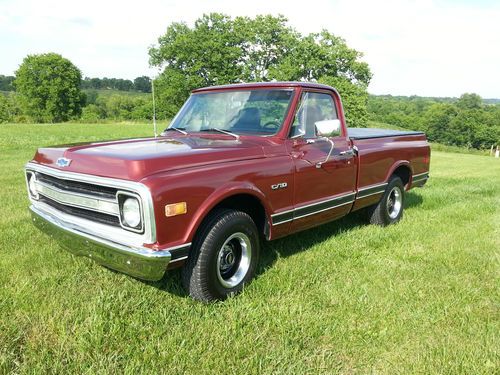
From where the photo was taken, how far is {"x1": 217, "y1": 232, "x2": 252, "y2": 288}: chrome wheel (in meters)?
3.47

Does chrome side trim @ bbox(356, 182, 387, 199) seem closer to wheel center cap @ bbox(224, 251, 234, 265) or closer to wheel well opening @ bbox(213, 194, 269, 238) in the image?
wheel well opening @ bbox(213, 194, 269, 238)

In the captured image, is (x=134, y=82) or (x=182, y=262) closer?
(x=182, y=262)

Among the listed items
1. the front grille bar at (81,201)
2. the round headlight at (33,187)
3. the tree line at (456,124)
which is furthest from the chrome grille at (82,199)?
the tree line at (456,124)

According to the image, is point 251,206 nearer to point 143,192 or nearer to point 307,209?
point 307,209

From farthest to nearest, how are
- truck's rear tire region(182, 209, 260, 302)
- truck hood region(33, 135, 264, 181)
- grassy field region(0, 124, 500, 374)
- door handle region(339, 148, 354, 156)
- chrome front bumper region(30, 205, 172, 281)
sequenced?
door handle region(339, 148, 354, 156), truck's rear tire region(182, 209, 260, 302), truck hood region(33, 135, 264, 181), chrome front bumper region(30, 205, 172, 281), grassy field region(0, 124, 500, 374)

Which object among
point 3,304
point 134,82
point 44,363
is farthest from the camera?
point 134,82

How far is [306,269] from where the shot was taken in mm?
4027

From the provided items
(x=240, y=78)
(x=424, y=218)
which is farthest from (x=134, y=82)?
(x=424, y=218)

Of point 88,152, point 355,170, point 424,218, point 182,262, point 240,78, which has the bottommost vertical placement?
point 424,218

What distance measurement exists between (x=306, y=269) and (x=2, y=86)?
14806cm

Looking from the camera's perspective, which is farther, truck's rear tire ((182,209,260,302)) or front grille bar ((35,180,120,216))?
truck's rear tire ((182,209,260,302))

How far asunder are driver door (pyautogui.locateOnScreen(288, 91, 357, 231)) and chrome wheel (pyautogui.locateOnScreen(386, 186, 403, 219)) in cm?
139

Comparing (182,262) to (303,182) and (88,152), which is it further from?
(303,182)

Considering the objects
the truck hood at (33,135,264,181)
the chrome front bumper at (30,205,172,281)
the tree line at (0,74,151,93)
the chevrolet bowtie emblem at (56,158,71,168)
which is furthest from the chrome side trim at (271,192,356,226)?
the tree line at (0,74,151,93)
